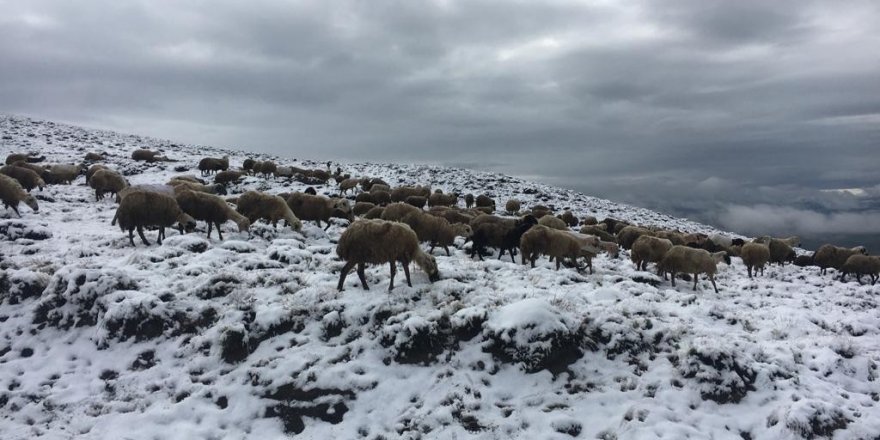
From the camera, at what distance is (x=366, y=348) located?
9797 millimetres

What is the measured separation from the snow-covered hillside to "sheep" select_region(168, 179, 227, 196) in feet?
24.0

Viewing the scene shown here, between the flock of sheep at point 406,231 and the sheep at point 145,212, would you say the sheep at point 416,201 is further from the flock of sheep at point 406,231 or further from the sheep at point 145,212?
the sheep at point 145,212

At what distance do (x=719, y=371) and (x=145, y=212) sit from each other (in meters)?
16.7

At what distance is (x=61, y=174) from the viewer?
32.2m

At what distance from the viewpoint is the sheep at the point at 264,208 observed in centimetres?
1964

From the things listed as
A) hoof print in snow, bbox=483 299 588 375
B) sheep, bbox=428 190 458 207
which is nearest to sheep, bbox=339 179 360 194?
sheep, bbox=428 190 458 207

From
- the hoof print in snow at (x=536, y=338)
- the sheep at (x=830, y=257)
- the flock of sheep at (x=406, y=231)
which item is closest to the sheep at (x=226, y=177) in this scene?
the flock of sheep at (x=406, y=231)

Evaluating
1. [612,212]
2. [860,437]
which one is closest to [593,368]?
[860,437]

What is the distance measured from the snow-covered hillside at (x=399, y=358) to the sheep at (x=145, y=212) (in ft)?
7.09

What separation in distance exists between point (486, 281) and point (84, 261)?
11675 mm

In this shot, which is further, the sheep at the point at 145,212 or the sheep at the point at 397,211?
the sheep at the point at 397,211

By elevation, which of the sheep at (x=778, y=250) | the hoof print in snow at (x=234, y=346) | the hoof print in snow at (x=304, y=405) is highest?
the sheep at (x=778, y=250)

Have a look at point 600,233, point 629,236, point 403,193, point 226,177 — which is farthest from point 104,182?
point 629,236

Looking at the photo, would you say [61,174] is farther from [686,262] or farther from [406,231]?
[686,262]
